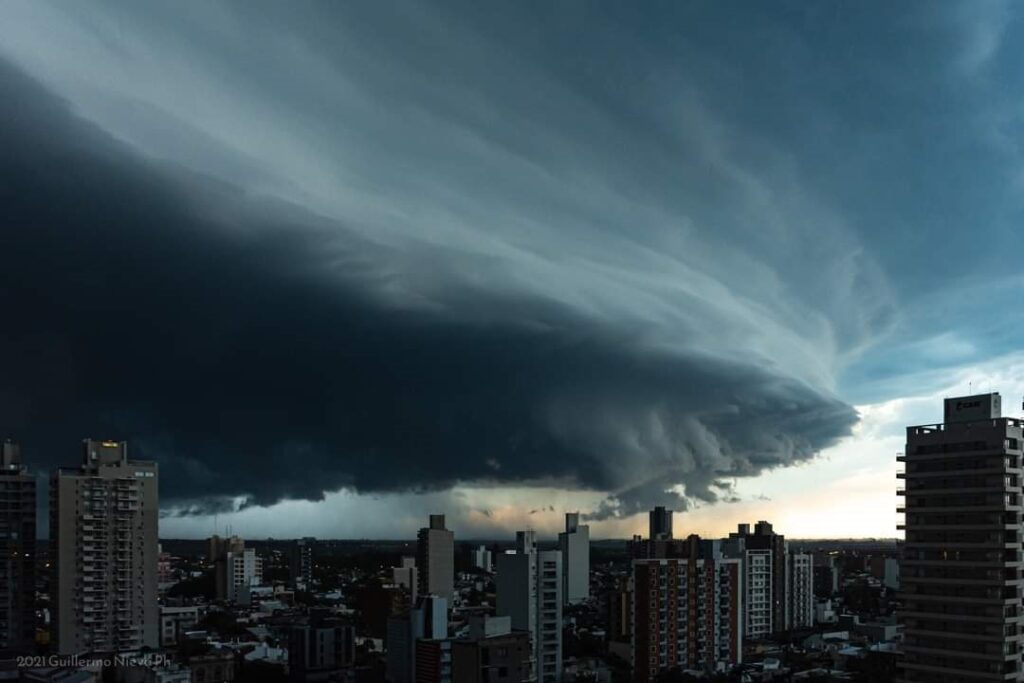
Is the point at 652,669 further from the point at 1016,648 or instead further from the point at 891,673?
the point at 1016,648

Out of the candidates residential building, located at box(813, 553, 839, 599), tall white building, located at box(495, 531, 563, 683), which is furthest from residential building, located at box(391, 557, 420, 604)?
residential building, located at box(813, 553, 839, 599)

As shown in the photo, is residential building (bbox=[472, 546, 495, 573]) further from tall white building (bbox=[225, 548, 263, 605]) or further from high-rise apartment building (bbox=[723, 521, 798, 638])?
high-rise apartment building (bbox=[723, 521, 798, 638])

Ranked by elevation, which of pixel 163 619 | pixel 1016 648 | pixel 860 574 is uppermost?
pixel 1016 648

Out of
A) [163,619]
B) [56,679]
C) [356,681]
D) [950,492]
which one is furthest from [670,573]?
[163,619]

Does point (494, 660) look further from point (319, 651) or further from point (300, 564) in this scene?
point (300, 564)

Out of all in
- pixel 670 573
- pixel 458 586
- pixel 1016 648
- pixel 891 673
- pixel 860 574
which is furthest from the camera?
pixel 860 574

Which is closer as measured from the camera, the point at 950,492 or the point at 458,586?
the point at 950,492

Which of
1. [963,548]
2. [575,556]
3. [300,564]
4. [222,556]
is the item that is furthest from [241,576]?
[963,548]

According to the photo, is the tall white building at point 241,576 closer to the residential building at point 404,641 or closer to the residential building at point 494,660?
the residential building at point 404,641
